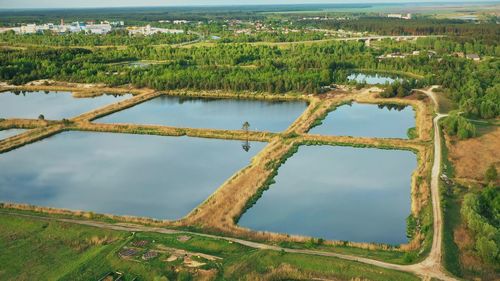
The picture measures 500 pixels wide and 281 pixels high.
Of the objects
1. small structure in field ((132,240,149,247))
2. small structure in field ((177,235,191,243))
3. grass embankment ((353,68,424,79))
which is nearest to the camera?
small structure in field ((132,240,149,247))

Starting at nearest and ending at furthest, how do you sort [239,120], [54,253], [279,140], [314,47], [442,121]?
[54,253], [279,140], [442,121], [239,120], [314,47]

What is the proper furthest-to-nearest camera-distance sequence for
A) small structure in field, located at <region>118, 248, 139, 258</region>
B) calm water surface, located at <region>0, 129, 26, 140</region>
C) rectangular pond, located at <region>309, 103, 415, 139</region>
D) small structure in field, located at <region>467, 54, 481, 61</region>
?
1. small structure in field, located at <region>467, 54, 481, 61</region>
2. calm water surface, located at <region>0, 129, 26, 140</region>
3. rectangular pond, located at <region>309, 103, 415, 139</region>
4. small structure in field, located at <region>118, 248, 139, 258</region>

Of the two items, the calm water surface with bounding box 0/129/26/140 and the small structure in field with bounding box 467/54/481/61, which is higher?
the small structure in field with bounding box 467/54/481/61

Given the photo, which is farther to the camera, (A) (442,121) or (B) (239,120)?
(B) (239,120)

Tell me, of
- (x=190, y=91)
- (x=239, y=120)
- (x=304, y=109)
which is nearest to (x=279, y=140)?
(x=239, y=120)

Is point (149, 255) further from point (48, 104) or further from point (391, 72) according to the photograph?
point (391, 72)

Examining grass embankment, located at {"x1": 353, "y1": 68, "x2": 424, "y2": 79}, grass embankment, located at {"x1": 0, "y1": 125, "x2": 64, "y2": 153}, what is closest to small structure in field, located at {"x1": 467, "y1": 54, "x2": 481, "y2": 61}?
grass embankment, located at {"x1": 353, "y1": 68, "x2": 424, "y2": 79}

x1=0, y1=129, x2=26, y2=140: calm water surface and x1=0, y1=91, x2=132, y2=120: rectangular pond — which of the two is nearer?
x1=0, y1=129, x2=26, y2=140: calm water surface

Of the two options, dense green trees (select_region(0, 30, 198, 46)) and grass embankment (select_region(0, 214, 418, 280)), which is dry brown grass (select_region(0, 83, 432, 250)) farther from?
dense green trees (select_region(0, 30, 198, 46))

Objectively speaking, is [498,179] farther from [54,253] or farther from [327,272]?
[54,253]
